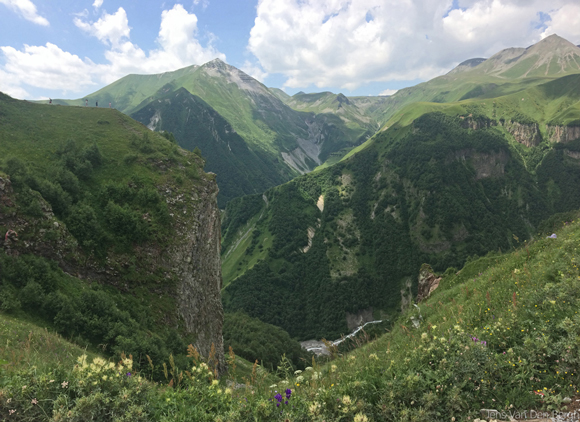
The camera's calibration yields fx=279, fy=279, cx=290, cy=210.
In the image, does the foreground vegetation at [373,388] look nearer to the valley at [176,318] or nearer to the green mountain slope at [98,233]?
the valley at [176,318]

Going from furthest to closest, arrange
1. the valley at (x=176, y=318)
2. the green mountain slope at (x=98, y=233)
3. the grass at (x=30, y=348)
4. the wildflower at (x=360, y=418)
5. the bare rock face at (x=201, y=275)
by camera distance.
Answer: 1. the bare rock face at (x=201, y=275)
2. the green mountain slope at (x=98, y=233)
3. the grass at (x=30, y=348)
4. the valley at (x=176, y=318)
5. the wildflower at (x=360, y=418)

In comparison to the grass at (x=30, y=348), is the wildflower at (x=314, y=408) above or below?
above

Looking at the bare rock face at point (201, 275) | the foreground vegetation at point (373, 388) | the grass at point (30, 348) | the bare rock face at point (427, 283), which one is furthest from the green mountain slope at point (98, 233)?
the bare rock face at point (427, 283)

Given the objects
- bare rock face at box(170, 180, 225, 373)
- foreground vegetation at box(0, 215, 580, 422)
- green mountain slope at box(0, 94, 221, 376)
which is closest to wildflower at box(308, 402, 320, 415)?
foreground vegetation at box(0, 215, 580, 422)

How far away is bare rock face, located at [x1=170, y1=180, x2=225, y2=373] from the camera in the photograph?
129ft

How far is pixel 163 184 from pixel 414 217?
614ft

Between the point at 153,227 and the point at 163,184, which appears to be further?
the point at 163,184

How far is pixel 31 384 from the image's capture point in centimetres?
591

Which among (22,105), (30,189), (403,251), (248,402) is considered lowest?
(403,251)

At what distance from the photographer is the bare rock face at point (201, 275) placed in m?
39.4

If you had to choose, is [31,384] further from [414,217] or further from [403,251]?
[414,217]

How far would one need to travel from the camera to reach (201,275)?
148 ft

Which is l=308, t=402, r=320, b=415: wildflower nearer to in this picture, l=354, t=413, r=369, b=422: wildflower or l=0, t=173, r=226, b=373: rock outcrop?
l=354, t=413, r=369, b=422: wildflower

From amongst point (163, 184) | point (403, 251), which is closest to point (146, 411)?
point (163, 184)
